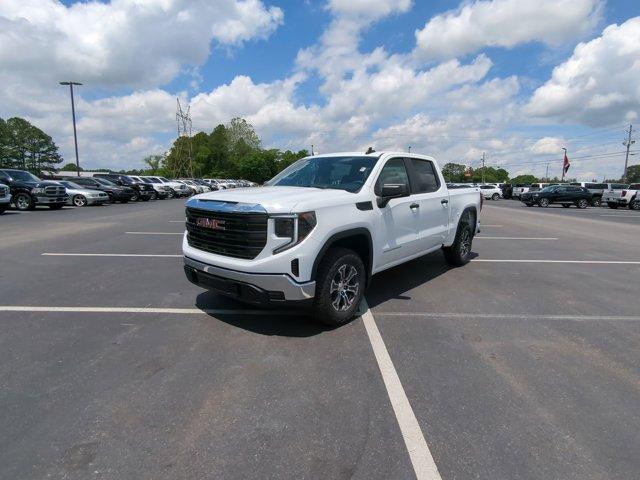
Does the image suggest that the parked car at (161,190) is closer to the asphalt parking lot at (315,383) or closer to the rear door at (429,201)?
the asphalt parking lot at (315,383)

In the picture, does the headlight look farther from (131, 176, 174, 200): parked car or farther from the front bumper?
(131, 176, 174, 200): parked car

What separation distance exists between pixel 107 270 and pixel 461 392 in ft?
19.7

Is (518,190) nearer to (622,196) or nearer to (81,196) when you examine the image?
(622,196)

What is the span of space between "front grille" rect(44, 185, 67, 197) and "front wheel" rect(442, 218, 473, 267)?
19.3m

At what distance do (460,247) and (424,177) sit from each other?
73.1 inches

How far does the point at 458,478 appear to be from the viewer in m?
2.27

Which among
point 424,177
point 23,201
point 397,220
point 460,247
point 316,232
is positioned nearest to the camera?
point 316,232

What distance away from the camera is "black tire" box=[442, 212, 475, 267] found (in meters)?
7.25

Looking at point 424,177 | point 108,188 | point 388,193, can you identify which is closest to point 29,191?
point 108,188

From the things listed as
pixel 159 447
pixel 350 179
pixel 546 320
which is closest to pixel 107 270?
pixel 350 179

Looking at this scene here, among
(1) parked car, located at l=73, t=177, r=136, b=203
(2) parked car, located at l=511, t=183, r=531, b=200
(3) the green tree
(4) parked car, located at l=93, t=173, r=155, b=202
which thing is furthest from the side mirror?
(3) the green tree

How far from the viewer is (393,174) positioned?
17.7ft

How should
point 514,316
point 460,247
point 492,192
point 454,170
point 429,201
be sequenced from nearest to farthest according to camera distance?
1. point 514,316
2. point 429,201
3. point 460,247
4. point 492,192
5. point 454,170

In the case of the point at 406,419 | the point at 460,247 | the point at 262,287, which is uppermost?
the point at 262,287
